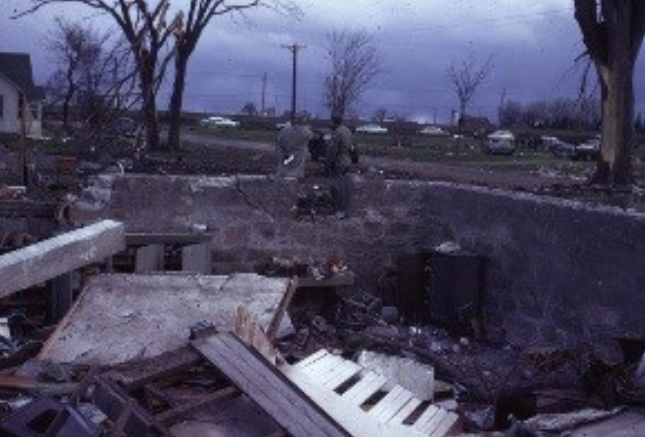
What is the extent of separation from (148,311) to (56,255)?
740 mm

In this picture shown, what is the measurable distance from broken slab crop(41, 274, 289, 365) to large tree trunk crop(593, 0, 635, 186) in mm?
13524

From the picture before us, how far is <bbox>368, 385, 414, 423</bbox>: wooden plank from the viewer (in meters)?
5.99

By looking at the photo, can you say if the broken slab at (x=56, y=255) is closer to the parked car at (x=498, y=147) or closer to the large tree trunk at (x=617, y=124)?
the large tree trunk at (x=617, y=124)

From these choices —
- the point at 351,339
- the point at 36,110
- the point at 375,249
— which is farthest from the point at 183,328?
the point at 36,110

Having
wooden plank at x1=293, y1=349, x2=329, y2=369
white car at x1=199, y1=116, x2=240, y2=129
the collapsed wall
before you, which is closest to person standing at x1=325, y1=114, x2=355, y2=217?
the collapsed wall

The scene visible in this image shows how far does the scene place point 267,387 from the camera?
5.28m

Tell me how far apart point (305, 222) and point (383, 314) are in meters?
1.18

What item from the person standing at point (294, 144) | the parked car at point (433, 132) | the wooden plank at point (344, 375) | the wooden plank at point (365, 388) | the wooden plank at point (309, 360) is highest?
the person standing at point (294, 144)

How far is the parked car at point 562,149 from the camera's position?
153 feet

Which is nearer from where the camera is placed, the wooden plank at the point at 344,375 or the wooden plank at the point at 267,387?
the wooden plank at the point at 267,387

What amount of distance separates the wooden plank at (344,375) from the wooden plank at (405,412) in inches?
15.2

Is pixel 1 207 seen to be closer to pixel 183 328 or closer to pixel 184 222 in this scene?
pixel 184 222

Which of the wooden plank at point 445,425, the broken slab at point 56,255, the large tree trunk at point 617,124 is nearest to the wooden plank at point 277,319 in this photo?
the wooden plank at point 445,425

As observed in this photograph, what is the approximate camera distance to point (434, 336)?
29.5ft
